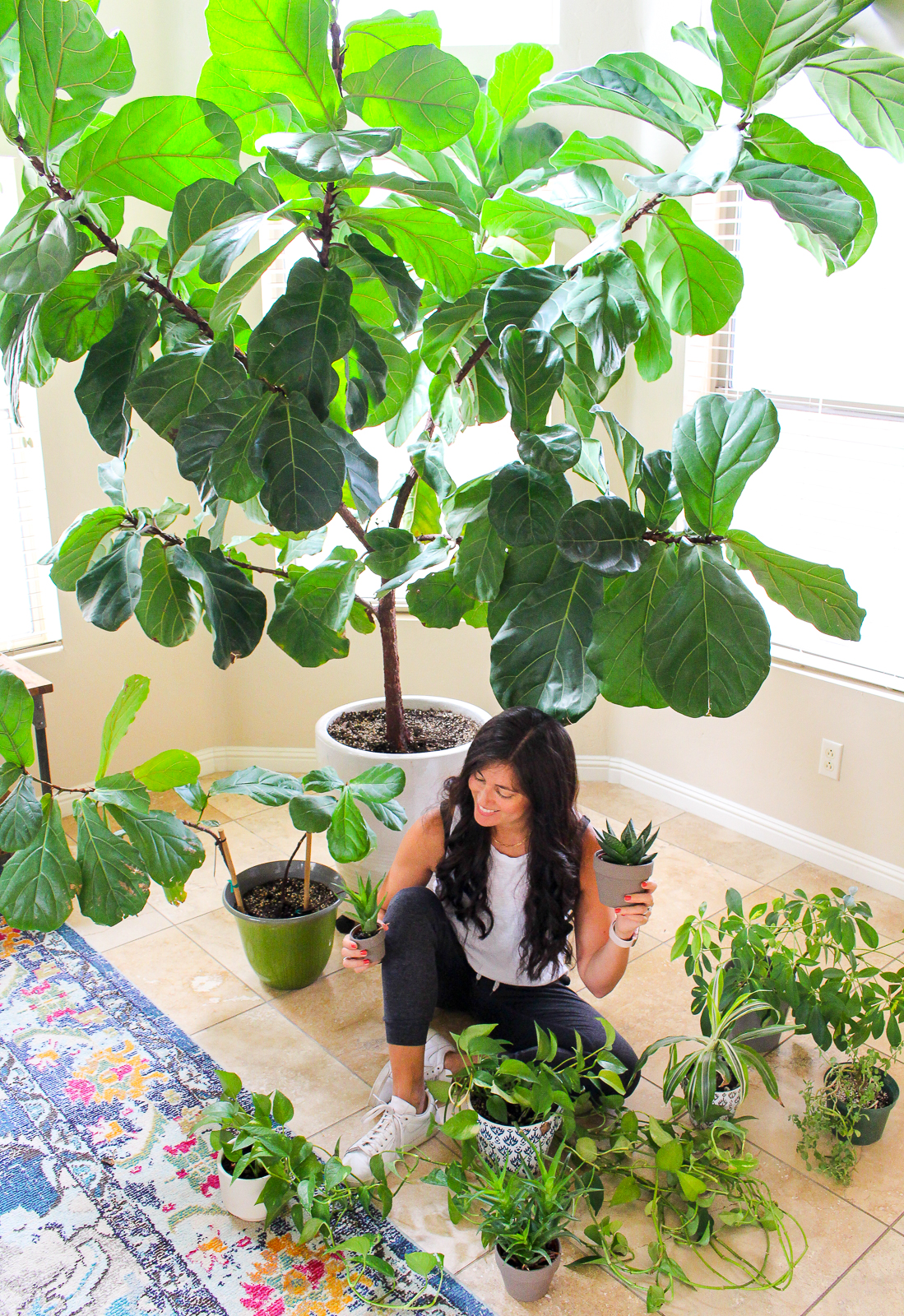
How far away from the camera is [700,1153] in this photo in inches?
74.3

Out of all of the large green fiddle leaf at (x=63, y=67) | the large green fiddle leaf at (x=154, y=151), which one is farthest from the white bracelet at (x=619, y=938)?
the large green fiddle leaf at (x=63, y=67)

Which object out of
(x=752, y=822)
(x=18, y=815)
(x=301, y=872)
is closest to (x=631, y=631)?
(x=18, y=815)

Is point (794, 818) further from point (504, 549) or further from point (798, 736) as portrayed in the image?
point (504, 549)

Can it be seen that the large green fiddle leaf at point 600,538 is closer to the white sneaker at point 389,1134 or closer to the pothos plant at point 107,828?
the pothos plant at point 107,828

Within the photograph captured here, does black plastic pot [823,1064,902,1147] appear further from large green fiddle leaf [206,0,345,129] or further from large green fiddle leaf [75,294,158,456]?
large green fiddle leaf [206,0,345,129]

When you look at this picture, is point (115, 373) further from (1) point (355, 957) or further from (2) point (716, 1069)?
(2) point (716, 1069)

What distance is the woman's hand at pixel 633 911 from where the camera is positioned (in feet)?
5.83

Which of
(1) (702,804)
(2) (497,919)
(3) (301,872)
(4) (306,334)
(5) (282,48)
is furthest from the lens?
(1) (702,804)

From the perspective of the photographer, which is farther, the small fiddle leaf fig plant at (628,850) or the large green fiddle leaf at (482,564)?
the small fiddle leaf fig plant at (628,850)

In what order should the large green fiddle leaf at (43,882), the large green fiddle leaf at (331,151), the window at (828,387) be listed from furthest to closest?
the window at (828,387) < the large green fiddle leaf at (43,882) < the large green fiddle leaf at (331,151)

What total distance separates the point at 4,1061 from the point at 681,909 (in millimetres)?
1602

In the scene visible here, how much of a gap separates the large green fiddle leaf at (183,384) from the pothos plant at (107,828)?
534 mm

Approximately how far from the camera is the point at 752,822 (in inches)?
123

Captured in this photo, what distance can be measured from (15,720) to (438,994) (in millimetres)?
952
